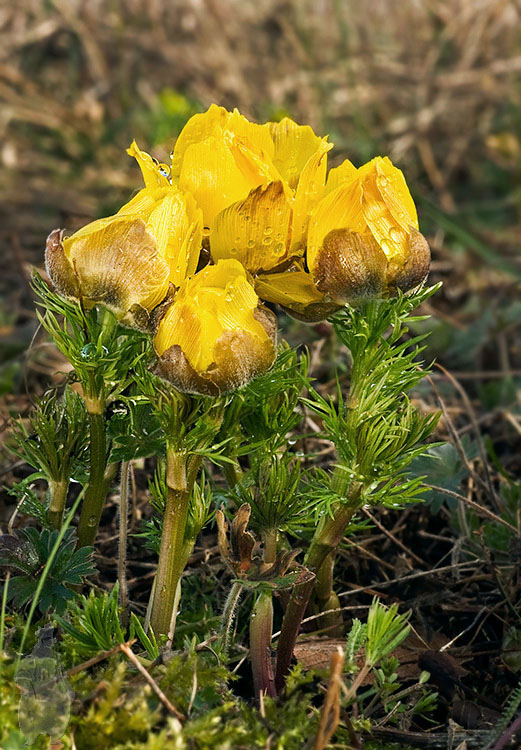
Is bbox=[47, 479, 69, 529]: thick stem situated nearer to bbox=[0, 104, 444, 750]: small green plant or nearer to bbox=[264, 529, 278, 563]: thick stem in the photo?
bbox=[0, 104, 444, 750]: small green plant

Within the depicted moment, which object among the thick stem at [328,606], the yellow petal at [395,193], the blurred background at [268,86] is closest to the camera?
the yellow petal at [395,193]

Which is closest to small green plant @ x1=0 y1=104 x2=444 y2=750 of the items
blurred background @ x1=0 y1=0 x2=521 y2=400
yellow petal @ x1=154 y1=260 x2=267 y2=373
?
yellow petal @ x1=154 y1=260 x2=267 y2=373

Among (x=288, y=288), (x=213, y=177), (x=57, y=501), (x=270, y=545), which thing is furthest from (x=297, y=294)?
(x=57, y=501)

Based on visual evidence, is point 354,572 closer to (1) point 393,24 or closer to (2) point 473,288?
(2) point 473,288

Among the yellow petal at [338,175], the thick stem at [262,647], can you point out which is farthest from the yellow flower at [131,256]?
the thick stem at [262,647]

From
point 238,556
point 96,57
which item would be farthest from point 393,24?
point 238,556

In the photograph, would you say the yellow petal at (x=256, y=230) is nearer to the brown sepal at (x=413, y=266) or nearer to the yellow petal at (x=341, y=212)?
the yellow petal at (x=341, y=212)

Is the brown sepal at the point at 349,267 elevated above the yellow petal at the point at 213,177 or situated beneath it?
situated beneath
